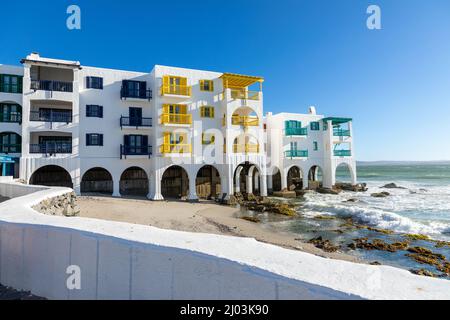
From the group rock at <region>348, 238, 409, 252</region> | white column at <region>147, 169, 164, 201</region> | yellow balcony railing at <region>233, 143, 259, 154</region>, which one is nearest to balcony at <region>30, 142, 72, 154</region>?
white column at <region>147, 169, 164, 201</region>

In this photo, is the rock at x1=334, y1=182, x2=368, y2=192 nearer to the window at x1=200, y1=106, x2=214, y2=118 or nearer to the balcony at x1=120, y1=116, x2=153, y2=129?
the window at x1=200, y1=106, x2=214, y2=118

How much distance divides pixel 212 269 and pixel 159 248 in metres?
0.73

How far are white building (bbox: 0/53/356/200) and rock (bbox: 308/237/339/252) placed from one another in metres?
13.4

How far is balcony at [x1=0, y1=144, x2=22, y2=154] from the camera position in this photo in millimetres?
24422

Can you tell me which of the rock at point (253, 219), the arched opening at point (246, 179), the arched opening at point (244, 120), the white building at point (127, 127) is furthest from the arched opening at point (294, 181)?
the rock at point (253, 219)

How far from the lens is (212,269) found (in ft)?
8.83

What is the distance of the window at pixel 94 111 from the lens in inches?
1037

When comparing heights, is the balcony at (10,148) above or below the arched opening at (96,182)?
above

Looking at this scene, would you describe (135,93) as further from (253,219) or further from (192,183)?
(253,219)

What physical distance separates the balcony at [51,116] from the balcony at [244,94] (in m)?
17.1

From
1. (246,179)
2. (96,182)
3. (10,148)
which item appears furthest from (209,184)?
(10,148)

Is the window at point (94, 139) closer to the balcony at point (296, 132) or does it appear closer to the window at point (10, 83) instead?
the window at point (10, 83)
